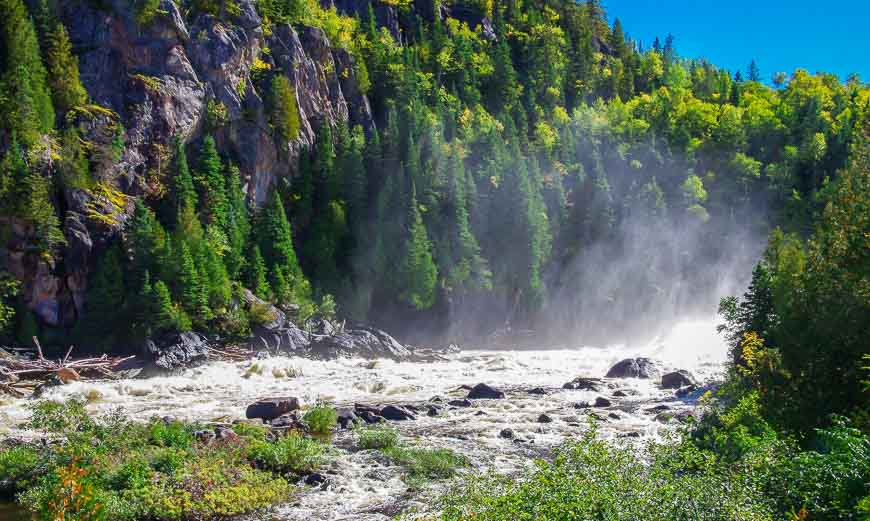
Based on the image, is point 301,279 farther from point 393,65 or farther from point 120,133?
point 393,65

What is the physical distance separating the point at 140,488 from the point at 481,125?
83.0m

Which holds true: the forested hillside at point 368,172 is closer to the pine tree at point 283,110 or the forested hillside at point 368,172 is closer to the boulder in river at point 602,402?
the pine tree at point 283,110

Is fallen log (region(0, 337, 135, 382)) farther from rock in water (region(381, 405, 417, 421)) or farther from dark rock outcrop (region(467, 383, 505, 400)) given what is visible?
dark rock outcrop (region(467, 383, 505, 400))

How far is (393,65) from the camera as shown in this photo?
3703 inches

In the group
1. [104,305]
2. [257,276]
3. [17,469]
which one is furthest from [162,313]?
[17,469]

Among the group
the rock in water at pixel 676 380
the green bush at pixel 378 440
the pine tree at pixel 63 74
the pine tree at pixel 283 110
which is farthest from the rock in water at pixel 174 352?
the rock in water at pixel 676 380

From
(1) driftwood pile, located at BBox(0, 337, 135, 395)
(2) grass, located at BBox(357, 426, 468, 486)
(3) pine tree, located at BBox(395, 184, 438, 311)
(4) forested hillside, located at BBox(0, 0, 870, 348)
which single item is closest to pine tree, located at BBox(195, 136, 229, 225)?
(4) forested hillside, located at BBox(0, 0, 870, 348)

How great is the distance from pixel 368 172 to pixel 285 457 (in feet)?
188

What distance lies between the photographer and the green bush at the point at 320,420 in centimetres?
2967

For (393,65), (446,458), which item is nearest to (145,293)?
(446,458)

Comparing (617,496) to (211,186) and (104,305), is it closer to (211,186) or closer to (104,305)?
(104,305)

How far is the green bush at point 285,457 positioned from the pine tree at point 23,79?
124ft

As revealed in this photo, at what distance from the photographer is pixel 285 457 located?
2320 centimetres

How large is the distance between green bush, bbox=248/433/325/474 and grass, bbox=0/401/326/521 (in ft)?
0.11
